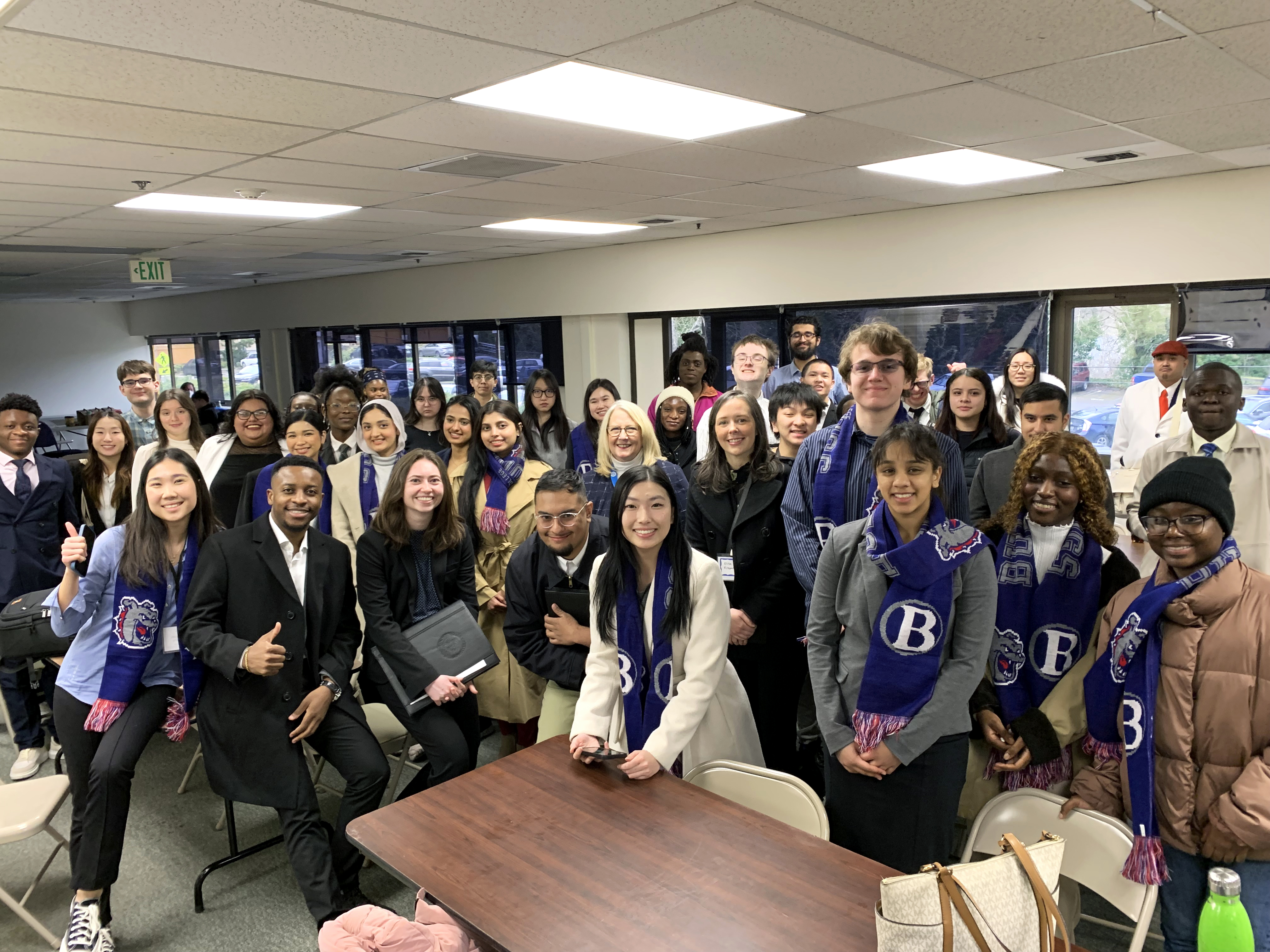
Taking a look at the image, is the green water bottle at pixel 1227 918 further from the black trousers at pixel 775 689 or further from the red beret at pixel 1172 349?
the red beret at pixel 1172 349

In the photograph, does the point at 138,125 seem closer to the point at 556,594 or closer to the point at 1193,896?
the point at 556,594

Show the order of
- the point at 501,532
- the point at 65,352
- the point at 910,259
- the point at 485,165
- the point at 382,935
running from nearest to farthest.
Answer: the point at 382,935, the point at 501,532, the point at 485,165, the point at 910,259, the point at 65,352

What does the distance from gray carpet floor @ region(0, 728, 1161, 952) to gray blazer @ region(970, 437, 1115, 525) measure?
4.28ft

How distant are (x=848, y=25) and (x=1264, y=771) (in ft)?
6.73

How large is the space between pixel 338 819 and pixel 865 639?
2044mm

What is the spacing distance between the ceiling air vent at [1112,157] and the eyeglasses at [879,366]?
2.42m

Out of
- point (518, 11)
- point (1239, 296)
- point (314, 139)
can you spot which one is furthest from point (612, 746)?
point (1239, 296)

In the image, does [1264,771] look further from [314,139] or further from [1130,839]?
[314,139]

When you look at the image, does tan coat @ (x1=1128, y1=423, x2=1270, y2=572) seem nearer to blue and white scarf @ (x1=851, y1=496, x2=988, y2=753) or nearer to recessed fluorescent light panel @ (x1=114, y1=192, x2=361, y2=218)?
blue and white scarf @ (x1=851, y1=496, x2=988, y2=753)

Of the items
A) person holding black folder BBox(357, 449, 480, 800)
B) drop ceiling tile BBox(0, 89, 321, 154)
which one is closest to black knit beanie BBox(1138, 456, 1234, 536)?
person holding black folder BBox(357, 449, 480, 800)

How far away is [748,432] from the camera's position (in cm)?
327

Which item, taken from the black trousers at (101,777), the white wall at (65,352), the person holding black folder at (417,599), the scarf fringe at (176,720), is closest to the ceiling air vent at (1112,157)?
the person holding black folder at (417,599)

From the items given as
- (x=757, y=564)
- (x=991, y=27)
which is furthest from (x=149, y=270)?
(x=991, y=27)

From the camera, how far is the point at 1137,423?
5453 mm
